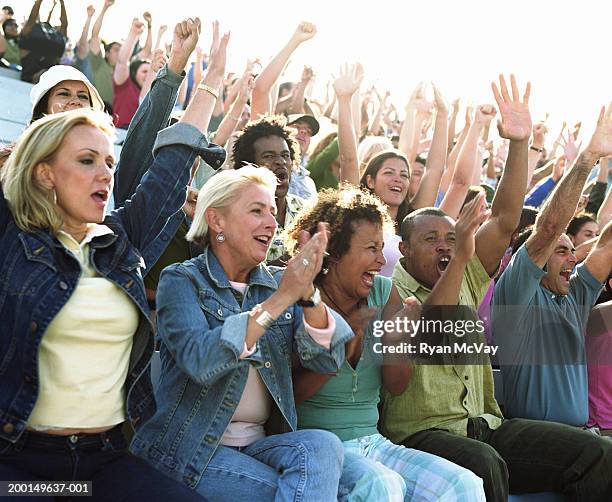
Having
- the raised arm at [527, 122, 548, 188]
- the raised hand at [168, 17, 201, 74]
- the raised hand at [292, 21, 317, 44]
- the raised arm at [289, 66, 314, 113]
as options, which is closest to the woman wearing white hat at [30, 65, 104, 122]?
the raised hand at [168, 17, 201, 74]

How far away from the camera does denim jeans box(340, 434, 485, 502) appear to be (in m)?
2.79

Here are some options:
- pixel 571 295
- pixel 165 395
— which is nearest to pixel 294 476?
pixel 165 395

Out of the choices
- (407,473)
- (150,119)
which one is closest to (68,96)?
(150,119)

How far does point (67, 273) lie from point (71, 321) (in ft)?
0.44

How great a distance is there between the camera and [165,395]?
2658mm

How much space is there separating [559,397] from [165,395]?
1987mm

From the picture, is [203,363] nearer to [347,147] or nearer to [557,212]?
[557,212]

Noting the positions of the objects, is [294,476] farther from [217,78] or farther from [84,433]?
[217,78]

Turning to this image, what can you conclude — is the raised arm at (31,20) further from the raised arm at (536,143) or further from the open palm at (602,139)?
the open palm at (602,139)

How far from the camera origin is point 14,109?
23.3ft

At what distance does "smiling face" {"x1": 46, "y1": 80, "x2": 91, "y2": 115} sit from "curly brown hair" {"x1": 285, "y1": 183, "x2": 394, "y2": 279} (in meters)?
0.94

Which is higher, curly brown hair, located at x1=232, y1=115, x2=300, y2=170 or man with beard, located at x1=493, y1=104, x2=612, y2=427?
curly brown hair, located at x1=232, y1=115, x2=300, y2=170

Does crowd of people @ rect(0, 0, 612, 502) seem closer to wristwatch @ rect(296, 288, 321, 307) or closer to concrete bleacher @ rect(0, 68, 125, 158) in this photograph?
wristwatch @ rect(296, 288, 321, 307)

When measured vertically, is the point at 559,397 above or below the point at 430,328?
below
